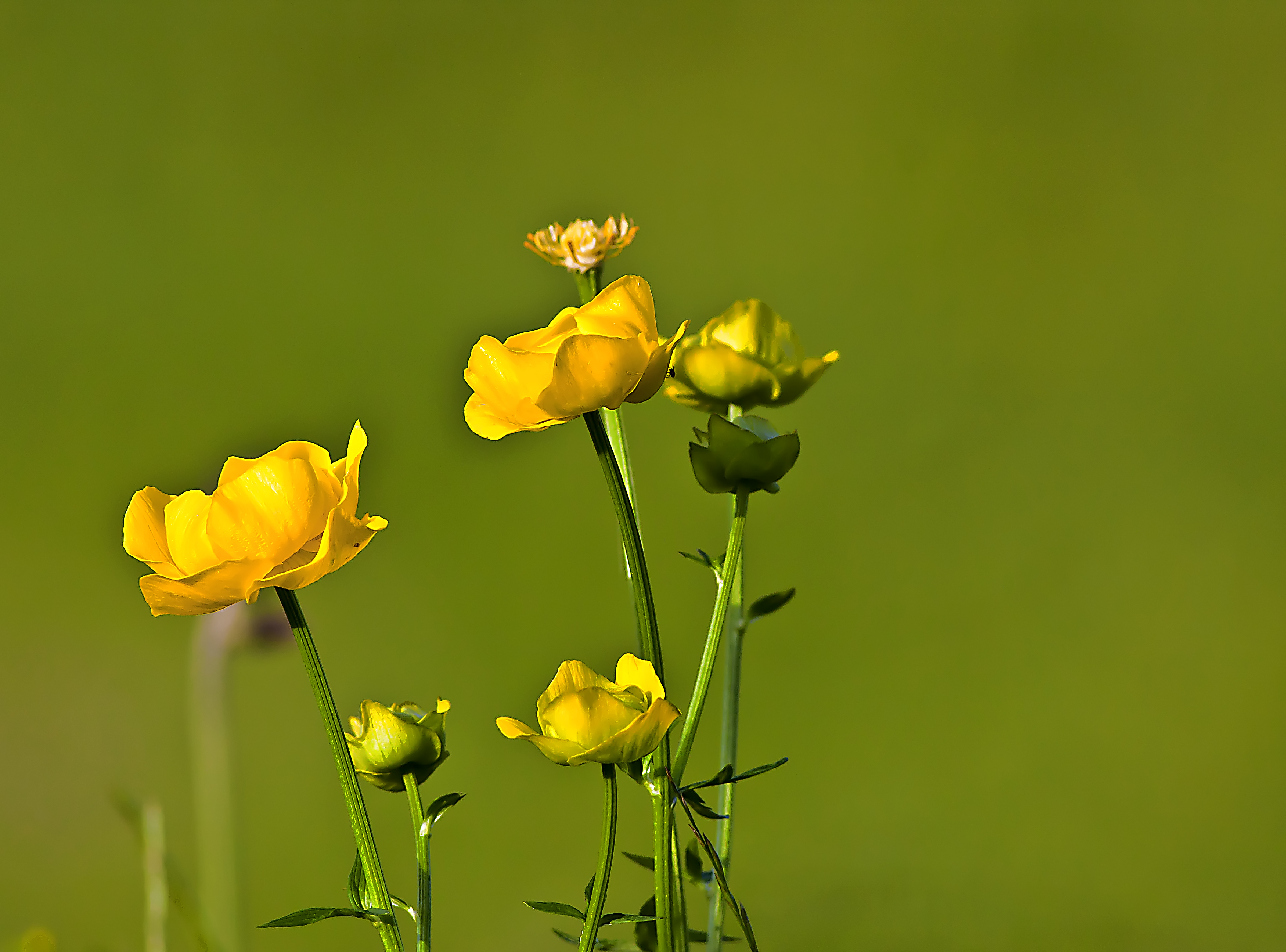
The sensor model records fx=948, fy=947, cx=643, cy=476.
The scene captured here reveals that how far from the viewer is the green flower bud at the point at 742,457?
9.4 inches

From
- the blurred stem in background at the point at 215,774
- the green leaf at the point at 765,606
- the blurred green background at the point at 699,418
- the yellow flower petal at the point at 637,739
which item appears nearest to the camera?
the yellow flower petal at the point at 637,739

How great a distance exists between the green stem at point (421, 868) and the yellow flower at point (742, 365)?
0.46 feet

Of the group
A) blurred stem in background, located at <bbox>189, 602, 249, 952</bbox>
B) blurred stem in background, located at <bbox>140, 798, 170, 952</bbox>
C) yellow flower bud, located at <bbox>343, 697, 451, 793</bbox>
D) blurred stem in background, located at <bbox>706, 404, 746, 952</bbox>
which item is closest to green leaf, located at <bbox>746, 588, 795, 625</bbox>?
blurred stem in background, located at <bbox>706, 404, 746, 952</bbox>

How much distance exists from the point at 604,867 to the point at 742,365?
6.0 inches

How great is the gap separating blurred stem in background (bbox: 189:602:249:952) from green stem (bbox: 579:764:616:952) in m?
0.49

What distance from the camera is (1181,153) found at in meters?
1.11

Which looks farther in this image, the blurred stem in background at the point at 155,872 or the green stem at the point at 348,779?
the blurred stem in background at the point at 155,872

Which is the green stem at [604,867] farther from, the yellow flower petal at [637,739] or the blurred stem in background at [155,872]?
the blurred stem in background at [155,872]

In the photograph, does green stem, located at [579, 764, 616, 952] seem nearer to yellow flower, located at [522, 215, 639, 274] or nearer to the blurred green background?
yellow flower, located at [522, 215, 639, 274]

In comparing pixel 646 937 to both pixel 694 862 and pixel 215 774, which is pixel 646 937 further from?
pixel 215 774

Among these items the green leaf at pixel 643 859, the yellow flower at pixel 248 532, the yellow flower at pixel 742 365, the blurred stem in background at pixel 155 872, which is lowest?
the blurred stem in background at pixel 155 872

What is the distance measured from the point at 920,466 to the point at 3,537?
1058 mm

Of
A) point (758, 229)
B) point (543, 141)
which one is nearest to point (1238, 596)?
point (758, 229)

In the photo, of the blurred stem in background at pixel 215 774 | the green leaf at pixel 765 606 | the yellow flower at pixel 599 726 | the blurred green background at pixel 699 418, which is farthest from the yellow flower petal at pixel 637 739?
the blurred green background at pixel 699 418
